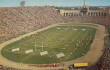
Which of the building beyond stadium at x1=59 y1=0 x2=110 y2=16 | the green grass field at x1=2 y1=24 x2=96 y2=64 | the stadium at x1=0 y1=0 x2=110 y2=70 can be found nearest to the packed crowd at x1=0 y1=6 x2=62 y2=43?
the stadium at x1=0 y1=0 x2=110 y2=70

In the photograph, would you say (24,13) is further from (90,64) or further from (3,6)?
(90,64)

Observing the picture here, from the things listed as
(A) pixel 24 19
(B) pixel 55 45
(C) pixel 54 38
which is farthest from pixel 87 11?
(A) pixel 24 19

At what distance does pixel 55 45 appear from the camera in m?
15.3

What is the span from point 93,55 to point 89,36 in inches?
142

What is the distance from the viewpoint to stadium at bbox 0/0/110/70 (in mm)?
12883

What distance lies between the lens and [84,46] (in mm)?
15109

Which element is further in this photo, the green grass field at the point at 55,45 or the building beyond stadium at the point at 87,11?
the building beyond stadium at the point at 87,11

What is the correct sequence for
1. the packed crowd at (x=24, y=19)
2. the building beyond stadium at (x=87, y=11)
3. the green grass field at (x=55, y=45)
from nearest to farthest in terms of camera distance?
the green grass field at (x=55, y=45), the building beyond stadium at (x=87, y=11), the packed crowd at (x=24, y=19)

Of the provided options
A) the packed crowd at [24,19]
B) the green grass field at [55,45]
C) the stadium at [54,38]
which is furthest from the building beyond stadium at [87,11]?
the packed crowd at [24,19]

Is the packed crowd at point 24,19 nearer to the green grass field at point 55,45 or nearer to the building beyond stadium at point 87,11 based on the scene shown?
the green grass field at point 55,45

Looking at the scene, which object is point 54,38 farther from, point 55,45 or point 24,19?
point 24,19

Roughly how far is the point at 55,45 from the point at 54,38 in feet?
3.94

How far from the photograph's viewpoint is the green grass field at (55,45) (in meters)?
13.7

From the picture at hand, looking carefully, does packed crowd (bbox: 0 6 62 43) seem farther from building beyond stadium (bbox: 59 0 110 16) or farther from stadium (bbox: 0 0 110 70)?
building beyond stadium (bbox: 59 0 110 16)
